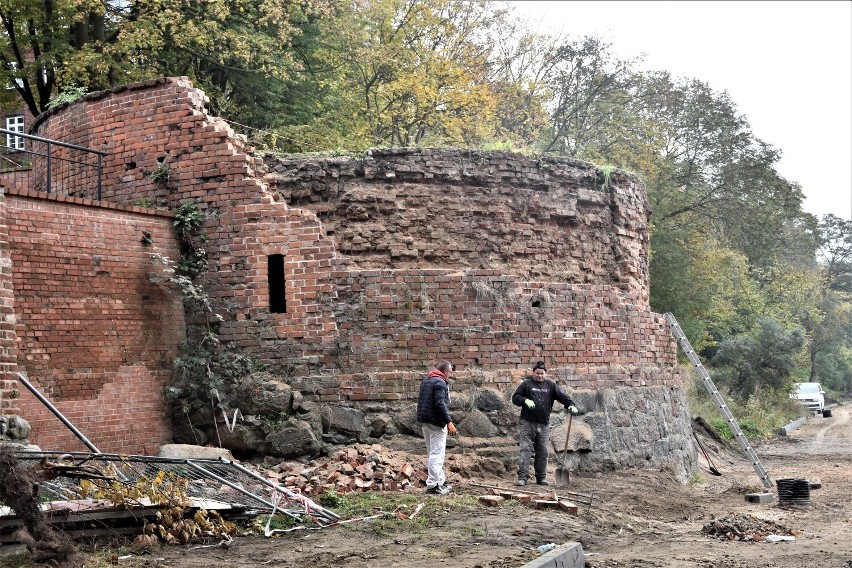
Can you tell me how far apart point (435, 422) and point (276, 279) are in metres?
3.12

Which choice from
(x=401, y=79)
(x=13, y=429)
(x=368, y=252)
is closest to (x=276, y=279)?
(x=368, y=252)

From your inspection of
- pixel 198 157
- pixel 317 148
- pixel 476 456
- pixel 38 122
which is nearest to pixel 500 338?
pixel 476 456

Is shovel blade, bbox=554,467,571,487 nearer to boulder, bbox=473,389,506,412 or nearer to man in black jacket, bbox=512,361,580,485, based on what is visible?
man in black jacket, bbox=512,361,580,485

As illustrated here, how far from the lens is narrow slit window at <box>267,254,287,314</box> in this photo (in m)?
13.2

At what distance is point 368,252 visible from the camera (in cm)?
1339

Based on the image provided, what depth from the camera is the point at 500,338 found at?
13.3 metres

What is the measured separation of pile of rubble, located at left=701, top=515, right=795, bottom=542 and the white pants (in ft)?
9.90

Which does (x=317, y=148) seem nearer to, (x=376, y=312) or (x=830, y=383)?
(x=376, y=312)

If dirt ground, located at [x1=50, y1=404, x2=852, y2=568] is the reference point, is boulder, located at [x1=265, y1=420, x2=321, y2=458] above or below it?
above

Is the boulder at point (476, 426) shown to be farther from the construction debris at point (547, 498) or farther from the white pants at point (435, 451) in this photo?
the white pants at point (435, 451)

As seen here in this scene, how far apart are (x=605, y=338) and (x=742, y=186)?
19.8m

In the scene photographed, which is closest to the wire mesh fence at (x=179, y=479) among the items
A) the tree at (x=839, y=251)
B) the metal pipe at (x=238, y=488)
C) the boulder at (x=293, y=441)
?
the metal pipe at (x=238, y=488)

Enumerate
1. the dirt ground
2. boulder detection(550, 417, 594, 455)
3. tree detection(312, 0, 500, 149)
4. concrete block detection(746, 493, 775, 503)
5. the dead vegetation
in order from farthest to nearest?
tree detection(312, 0, 500, 149) → concrete block detection(746, 493, 775, 503) → boulder detection(550, 417, 594, 455) → the dirt ground → the dead vegetation

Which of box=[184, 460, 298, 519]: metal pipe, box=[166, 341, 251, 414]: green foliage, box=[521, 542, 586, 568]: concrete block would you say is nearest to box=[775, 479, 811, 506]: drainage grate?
box=[521, 542, 586, 568]: concrete block
